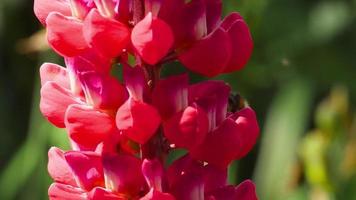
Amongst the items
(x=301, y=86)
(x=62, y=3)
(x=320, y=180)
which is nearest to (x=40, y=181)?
(x=320, y=180)

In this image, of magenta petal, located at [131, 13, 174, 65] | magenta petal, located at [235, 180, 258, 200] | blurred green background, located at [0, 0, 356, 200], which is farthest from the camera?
blurred green background, located at [0, 0, 356, 200]

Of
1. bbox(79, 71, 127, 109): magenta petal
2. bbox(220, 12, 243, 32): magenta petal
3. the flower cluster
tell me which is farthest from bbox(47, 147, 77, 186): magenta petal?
bbox(220, 12, 243, 32): magenta petal

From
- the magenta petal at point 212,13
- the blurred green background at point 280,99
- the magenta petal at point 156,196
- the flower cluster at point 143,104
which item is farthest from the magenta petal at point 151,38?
the blurred green background at point 280,99

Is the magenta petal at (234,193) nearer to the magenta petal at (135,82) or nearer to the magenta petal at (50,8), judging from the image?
the magenta petal at (135,82)

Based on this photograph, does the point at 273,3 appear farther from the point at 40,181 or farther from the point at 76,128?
the point at 76,128

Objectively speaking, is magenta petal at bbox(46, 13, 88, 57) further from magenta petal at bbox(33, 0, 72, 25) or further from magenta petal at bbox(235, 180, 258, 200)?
magenta petal at bbox(235, 180, 258, 200)
